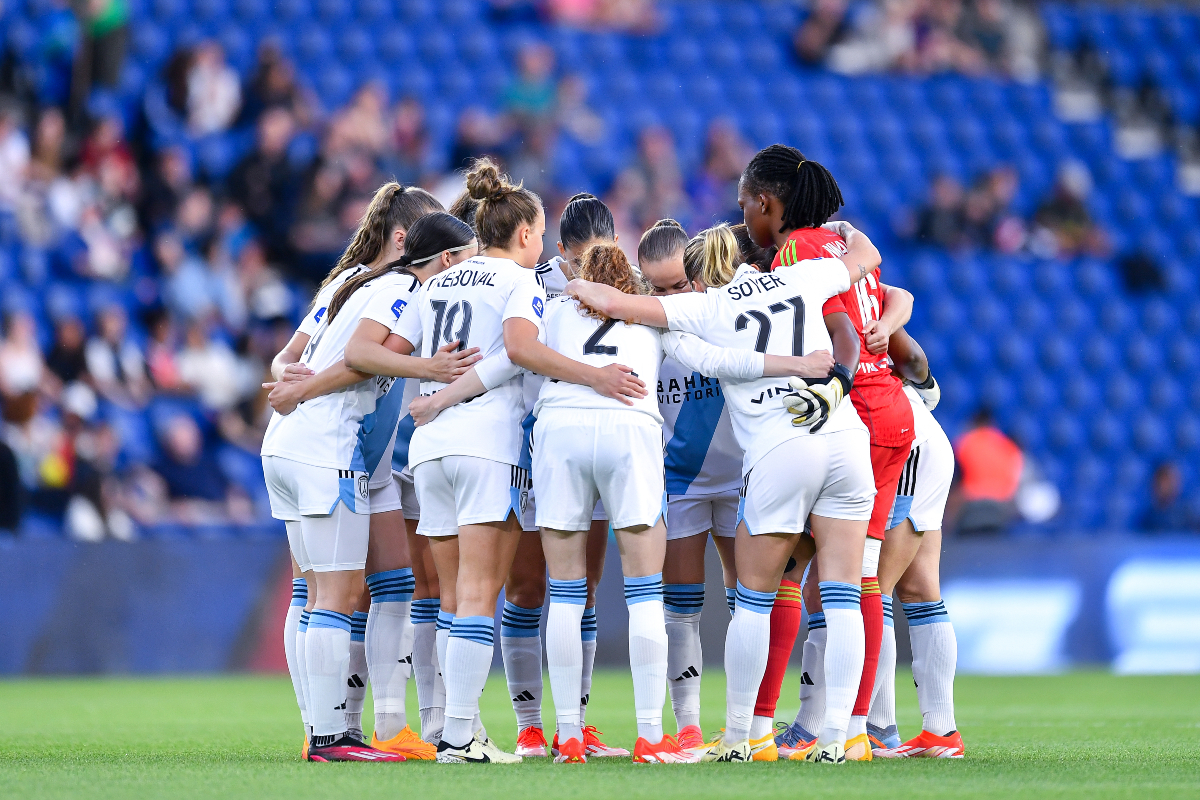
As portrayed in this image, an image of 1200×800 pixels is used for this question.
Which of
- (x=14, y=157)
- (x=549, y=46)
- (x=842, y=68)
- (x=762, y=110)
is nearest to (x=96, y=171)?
(x=14, y=157)

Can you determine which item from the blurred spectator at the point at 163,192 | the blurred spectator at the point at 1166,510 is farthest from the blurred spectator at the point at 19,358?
the blurred spectator at the point at 1166,510

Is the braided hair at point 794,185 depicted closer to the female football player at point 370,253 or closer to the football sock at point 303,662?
the female football player at point 370,253

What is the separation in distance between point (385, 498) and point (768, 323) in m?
1.72

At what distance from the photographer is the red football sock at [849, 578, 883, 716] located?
18.3 feet

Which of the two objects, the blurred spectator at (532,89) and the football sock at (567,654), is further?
the blurred spectator at (532,89)

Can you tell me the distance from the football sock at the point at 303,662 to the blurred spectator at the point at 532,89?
33.3 feet

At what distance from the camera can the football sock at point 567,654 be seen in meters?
5.27

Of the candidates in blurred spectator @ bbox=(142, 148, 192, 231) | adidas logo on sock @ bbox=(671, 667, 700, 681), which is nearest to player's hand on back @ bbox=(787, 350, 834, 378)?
adidas logo on sock @ bbox=(671, 667, 700, 681)

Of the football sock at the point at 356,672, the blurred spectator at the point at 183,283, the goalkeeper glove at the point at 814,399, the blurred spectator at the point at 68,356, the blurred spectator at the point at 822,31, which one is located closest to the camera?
the goalkeeper glove at the point at 814,399

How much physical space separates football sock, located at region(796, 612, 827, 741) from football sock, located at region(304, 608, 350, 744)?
182 centimetres

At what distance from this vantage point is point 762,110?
54.9 ft

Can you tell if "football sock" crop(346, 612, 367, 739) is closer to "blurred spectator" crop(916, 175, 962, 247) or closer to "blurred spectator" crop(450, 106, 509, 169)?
"blurred spectator" crop(450, 106, 509, 169)

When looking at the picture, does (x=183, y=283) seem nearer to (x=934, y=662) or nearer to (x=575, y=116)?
(x=575, y=116)

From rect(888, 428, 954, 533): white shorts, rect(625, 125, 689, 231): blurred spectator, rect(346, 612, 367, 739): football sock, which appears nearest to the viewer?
rect(888, 428, 954, 533): white shorts
